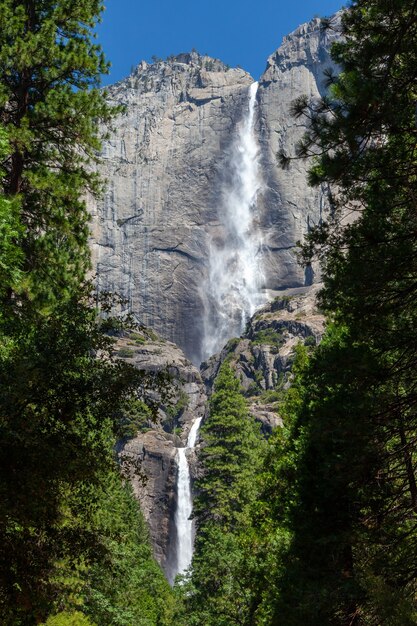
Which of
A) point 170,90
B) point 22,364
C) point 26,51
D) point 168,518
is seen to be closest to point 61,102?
point 26,51

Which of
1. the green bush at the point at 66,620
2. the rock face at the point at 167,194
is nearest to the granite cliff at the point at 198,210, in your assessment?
the rock face at the point at 167,194

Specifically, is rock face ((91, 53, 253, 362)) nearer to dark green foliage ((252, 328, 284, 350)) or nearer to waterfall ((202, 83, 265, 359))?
waterfall ((202, 83, 265, 359))

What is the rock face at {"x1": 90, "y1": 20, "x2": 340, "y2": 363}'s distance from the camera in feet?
419

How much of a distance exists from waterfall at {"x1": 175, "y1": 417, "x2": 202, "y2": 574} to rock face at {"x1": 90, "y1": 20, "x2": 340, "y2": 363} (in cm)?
5020

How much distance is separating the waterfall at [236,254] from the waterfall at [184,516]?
50.2 m

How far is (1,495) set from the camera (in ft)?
24.3

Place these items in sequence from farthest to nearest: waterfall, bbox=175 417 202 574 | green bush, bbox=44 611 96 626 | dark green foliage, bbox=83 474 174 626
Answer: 1. waterfall, bbox=175 417 202 574
2. green bush, bbox=44 611 96 626
3. dark green foliage, bbox=83 474 174 626

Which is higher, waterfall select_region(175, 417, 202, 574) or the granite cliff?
the granite cliff

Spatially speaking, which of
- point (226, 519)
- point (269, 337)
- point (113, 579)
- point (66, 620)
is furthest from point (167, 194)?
point (66, 620)

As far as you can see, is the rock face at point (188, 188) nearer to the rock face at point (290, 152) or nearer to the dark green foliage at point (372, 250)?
the rock face at point (290, 152)

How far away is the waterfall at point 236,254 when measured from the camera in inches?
4941

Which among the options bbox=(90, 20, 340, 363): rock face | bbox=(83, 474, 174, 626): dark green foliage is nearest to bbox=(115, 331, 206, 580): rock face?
bbox=(90, 20, 340, 363): rock face

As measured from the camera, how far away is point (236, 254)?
132125mm

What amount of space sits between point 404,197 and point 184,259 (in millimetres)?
121270
